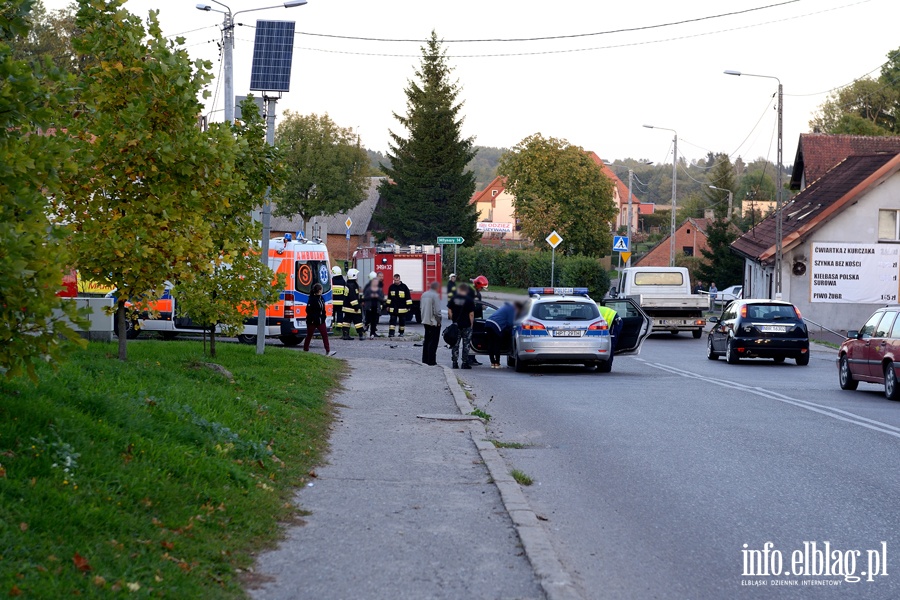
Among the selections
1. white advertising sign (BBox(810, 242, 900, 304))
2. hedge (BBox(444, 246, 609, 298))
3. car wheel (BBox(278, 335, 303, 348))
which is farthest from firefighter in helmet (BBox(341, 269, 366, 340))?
white advertising sign (BBox(810, 242, 900, 304))

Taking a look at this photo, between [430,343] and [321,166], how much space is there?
45.9 m

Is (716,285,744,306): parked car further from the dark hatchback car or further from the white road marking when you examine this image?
the white road marking

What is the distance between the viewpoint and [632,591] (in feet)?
20.1

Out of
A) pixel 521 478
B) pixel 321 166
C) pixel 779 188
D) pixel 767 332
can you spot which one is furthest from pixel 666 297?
pixel 321 166

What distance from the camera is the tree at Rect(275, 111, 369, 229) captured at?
6612 cm

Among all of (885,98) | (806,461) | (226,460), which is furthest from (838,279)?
(885,98)

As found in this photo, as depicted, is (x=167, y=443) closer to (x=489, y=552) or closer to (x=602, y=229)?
(x=489, y=552)

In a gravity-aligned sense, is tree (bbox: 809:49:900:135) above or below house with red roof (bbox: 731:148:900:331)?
above

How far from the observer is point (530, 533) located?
7145 millimetres

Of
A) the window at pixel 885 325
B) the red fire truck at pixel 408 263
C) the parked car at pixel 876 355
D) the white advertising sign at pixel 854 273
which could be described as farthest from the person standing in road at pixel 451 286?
the white advertising sign at pixel 854 273

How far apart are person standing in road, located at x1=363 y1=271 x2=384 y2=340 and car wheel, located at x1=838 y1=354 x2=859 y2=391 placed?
8184mm

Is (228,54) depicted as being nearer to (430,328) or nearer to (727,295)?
(430,328)

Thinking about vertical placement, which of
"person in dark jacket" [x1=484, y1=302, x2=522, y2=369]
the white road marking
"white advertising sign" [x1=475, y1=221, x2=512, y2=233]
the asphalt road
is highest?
"white advertising sign" [x1=475, y1=221, x2=512, y2=233]

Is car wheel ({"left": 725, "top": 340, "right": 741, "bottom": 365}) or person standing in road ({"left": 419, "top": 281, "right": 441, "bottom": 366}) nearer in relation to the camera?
person standing in road ({"left": 419, "top": 281, "right": 441, "bottom": 366})
